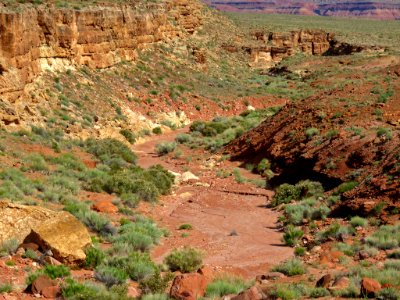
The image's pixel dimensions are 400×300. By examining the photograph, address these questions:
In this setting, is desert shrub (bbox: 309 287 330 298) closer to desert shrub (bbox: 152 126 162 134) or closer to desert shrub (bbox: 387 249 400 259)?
desert shrub (bbox: 387 249 400 259)

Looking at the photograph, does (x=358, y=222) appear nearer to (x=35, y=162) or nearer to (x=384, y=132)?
(x=384, y=132)

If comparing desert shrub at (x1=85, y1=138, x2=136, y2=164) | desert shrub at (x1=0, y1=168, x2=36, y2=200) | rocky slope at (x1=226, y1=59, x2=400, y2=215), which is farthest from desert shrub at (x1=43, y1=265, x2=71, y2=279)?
desert shrub at (x1=85, y1=138, x2=136, y2=164)

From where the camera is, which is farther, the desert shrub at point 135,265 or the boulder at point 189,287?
the desert shrub at point 135,265

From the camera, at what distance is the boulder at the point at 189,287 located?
9.94 m

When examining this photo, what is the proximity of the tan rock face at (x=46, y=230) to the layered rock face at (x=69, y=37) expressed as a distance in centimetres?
1197

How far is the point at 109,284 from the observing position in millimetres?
10711

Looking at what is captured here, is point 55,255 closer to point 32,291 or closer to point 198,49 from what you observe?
point 32,291

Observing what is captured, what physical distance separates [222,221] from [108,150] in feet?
31.2

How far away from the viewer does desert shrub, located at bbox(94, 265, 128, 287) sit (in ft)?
35.3

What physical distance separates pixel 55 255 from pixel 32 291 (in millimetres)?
2033

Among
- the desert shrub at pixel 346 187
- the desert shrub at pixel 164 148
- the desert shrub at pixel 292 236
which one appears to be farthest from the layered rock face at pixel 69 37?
the desert shrub at pixel 346 187

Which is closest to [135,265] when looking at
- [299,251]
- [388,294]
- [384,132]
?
[299,251]

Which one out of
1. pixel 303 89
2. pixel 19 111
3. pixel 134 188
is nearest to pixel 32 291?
pixel 134 188

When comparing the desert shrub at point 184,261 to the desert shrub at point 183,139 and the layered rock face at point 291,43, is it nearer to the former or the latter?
the desert shrub at point 183,139
